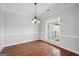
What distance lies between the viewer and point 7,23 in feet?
4.52

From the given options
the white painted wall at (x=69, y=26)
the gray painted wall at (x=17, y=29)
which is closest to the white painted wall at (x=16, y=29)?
the gray painted wall at (x=17, y=29)

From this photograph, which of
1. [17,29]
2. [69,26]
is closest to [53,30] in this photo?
[69,26]

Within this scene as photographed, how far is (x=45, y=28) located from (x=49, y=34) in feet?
0.50

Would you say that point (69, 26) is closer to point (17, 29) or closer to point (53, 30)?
point (53, 30)

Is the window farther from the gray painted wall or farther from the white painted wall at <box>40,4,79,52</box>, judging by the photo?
the gray painted wall

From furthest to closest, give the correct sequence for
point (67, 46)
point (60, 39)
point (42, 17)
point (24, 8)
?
point (67, 46)
point (60, 39)
point (42, 17)
point (24, 8)

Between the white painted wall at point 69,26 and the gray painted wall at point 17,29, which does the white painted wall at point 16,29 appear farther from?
the white painted wall at point 69,26

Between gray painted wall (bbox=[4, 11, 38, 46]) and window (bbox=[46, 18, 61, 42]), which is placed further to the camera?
window (bbox=[46, 18, 61, 42])

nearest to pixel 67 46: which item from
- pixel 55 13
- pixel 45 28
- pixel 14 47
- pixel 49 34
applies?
pixel 49 34

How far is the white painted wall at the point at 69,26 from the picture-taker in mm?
1467

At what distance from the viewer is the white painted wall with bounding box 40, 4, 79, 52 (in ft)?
4.81

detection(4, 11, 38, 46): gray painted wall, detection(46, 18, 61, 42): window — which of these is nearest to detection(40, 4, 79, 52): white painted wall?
detection(46, 18, 61, 42): window

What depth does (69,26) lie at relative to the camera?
5.91ft

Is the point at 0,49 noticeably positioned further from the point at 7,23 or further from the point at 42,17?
the point at 42,17
